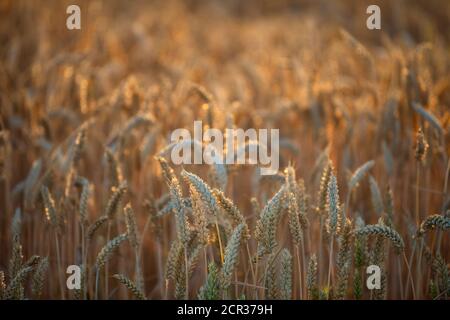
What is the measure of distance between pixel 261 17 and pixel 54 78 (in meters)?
5.89

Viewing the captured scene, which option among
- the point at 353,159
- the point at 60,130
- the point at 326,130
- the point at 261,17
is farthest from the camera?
the point at 261,17

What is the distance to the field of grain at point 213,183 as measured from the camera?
1364mm

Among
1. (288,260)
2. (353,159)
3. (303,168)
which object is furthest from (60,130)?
(288,260)

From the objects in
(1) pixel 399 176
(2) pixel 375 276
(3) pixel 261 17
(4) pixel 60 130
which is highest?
(3) pixel 261 17

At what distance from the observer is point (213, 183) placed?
5.46ft

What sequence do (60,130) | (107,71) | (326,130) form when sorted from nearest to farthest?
(326,130) → (60,130) → (107,71)

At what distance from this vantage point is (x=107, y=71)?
11.2 feet

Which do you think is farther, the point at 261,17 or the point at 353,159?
the point at 261,17

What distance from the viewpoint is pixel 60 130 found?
9.31 ft

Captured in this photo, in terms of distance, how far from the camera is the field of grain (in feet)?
4.48

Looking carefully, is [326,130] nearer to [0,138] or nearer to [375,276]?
[375,276]

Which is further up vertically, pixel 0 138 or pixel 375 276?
pixel 0 138
